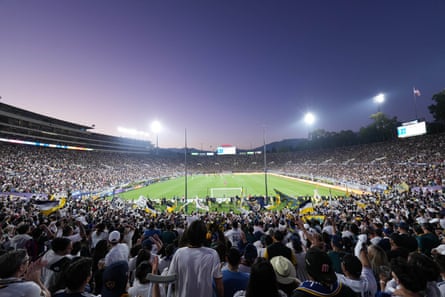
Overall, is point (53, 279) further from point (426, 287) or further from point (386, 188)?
point (386, 188)

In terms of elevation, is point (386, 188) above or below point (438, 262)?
below

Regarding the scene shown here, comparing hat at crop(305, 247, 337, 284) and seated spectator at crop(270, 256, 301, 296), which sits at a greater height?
hat at crop(305, 247, 337, 284)

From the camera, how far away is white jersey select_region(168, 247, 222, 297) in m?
2.54

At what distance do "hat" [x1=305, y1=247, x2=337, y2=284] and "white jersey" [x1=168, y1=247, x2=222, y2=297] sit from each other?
1.17 m

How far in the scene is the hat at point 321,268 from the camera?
2244 mm

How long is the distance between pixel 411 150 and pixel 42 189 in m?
72.7

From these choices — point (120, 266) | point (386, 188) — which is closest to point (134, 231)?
point (120, 266)

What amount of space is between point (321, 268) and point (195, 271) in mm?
1528

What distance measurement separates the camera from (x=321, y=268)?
2.29 metres

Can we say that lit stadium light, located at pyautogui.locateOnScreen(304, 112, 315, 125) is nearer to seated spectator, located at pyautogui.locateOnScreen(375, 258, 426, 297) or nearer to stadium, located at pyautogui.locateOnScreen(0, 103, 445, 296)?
stadium, located at pyautogui.locateOnScreen(0, 103, 445, 296)

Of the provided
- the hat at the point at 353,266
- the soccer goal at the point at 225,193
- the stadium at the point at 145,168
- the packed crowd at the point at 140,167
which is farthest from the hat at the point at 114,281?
the packed crowd at the point at 140,167

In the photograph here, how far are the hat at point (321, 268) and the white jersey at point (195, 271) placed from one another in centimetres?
117

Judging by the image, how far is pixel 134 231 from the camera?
25.7 feet

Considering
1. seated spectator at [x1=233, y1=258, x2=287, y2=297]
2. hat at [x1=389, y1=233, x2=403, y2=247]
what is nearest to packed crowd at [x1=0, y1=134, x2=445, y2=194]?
hat at [x1=389, y1=233, x2=403, y2=247]
